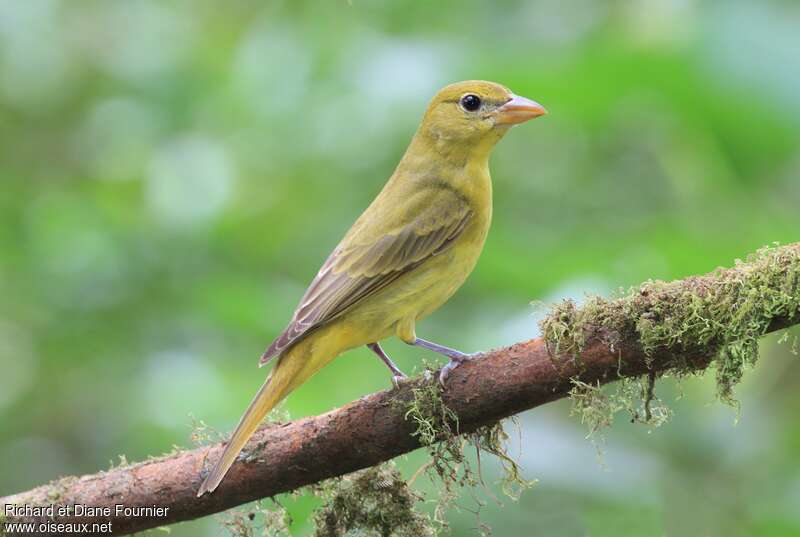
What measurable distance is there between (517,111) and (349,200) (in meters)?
1.44

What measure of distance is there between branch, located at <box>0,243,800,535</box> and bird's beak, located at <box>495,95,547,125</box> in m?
1.50

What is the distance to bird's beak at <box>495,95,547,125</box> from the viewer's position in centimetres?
447

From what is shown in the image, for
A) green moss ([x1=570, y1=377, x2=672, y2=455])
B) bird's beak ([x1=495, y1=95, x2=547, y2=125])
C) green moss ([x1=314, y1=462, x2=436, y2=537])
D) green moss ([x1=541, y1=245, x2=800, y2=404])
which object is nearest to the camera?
green moss ([x1=541, y1=245, x2=800, y2=404])

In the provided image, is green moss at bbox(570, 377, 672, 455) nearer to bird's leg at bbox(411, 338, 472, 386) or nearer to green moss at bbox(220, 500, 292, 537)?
bird's leg at bbox(411, 338, 472, 386)

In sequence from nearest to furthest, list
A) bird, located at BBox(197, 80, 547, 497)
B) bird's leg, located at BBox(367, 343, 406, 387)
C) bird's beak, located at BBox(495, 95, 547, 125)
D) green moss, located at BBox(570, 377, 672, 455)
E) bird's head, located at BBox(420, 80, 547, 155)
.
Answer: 1. green moss, located at BBox(570, 377, 672, 455)
2. bird, located at BBox(197, 80, 547, 497)
3. bird's leg, located at BBox(367, 343, 406, 387)
4. bird's beak, located at BBox(495, 95, 547, 125)
5. bird's head, located at BBox(420, 80, 547, 155)

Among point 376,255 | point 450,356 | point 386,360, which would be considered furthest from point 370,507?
point 376,255

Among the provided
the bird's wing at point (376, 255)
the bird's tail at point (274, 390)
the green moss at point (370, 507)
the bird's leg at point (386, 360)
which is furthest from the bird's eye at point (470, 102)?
the green moss at point (370, 507)

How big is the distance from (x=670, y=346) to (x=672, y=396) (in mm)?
1686

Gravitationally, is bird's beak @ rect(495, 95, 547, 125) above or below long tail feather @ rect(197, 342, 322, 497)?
above

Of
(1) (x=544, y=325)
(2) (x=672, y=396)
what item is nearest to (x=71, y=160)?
(2) (x=672, y=396)

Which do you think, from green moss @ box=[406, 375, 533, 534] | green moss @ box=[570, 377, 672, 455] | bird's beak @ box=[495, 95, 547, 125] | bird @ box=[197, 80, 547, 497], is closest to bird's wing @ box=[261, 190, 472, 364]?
bird @ box=[197, 80, 547, 497]

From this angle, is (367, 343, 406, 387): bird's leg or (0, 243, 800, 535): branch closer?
(0, 243, 800, 535): branch

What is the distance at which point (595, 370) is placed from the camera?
3.01 m

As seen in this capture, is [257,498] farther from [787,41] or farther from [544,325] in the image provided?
[787,41]
